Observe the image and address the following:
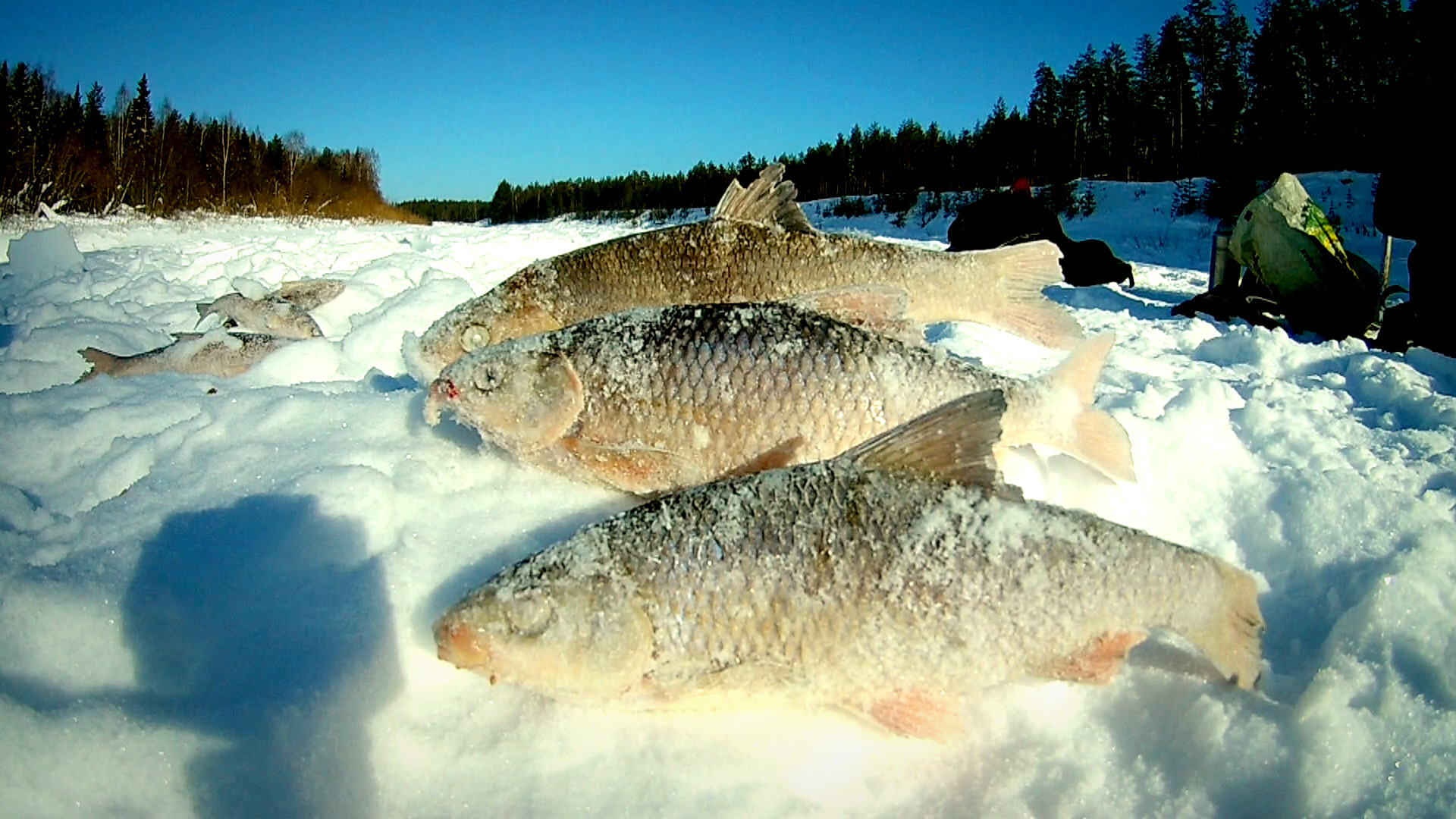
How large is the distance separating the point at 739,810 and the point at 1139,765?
2.36 ft

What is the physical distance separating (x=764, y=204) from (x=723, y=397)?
50.4 inches

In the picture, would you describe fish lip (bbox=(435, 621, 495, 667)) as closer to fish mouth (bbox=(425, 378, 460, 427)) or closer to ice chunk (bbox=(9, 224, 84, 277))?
fish mouth (bbox=(425, 378, 460, 427))

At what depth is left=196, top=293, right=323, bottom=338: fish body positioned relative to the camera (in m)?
5.07

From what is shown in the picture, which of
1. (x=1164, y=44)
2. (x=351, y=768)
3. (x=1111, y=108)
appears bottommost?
(x=351, y=768)

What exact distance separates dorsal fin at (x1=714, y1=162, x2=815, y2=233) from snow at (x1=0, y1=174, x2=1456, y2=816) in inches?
51.1

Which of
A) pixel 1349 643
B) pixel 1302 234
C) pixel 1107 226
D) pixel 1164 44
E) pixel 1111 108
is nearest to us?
pixel 1349 643

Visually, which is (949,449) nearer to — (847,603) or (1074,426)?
(847,603)

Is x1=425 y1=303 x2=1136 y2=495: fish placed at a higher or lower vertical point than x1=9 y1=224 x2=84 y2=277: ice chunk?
lower

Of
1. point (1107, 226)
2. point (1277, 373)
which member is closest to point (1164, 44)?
point (1107, 226)

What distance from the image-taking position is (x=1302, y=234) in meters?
7.56

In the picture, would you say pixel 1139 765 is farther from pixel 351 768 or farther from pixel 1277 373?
pixel 1277 373

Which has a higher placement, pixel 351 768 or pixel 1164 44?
pixel 1164 44

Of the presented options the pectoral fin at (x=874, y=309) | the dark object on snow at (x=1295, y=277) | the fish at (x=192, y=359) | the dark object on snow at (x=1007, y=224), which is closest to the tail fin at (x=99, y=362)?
the fish at (x=192, y=359)

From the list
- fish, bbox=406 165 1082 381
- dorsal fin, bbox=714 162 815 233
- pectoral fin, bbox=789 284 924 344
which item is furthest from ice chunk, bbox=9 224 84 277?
pectoral fin, bbox=789 284 924 344
